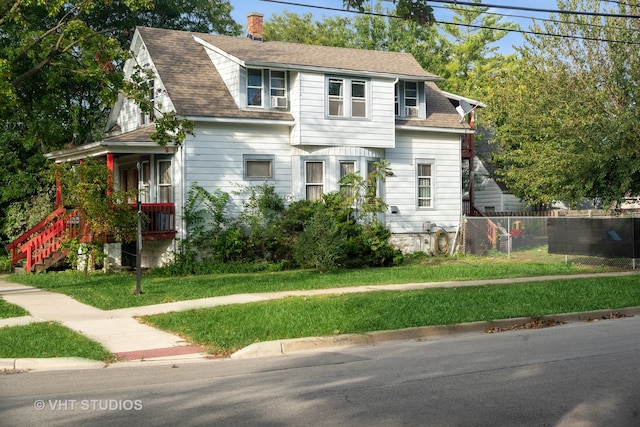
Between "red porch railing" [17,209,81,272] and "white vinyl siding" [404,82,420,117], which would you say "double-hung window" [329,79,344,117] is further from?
"red porch railing" [17,209,81,272]

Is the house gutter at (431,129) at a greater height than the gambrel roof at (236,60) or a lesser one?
lesser

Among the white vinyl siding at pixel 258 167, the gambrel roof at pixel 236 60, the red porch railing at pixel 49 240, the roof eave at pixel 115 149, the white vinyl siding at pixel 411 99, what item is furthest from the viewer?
the white vinyl siding at pixel 411 99

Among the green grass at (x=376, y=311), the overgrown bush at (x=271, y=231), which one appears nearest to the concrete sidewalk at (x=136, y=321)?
the green grass at (x=376, y=311)

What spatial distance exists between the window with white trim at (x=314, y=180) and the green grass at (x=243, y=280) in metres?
4.07

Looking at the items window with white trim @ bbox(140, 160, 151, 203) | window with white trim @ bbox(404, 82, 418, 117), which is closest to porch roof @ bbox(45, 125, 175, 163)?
window with white trim @ bbox(140, 160, 151, 203)

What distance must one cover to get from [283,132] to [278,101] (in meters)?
1.03

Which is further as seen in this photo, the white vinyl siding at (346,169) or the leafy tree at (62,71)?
the white vinyl siding at (346,169)

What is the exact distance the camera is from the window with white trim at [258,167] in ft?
80.4

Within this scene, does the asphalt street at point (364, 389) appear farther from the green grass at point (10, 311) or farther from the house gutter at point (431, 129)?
the house gutter at point (431, 129)

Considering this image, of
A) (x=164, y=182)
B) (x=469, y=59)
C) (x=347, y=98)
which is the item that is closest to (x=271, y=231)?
(x=164, y=182)

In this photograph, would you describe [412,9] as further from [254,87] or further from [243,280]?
[254,87]

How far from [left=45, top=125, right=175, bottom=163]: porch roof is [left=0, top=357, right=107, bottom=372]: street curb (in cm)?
1227

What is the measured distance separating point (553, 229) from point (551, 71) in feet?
30.0

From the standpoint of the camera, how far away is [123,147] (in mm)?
22047
